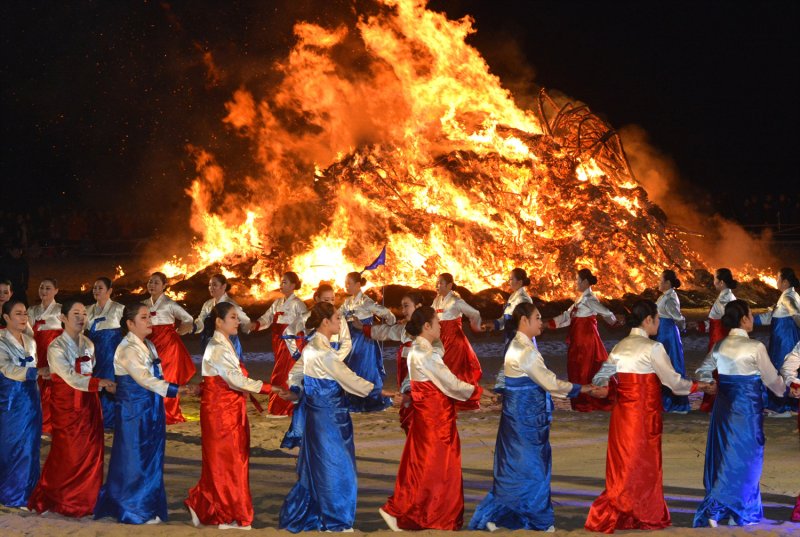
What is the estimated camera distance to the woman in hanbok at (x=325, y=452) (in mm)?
6812

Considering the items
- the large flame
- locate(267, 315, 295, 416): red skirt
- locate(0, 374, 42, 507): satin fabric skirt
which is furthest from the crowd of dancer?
the large flame

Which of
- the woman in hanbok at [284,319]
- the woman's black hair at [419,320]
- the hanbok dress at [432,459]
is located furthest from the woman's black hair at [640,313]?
the woman in hanbok at [284,319]

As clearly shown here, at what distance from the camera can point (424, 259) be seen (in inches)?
787

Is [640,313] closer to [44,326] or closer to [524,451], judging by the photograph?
[524,451]

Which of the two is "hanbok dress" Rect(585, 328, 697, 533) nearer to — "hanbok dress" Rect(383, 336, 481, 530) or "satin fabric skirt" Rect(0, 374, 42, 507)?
"hanbok dress" Rect(383, 336, 481, 530)

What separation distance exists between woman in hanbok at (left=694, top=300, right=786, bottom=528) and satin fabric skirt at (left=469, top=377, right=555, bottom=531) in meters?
1.16

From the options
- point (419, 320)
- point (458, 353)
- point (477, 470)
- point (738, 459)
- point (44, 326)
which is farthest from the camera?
point (458, 353)

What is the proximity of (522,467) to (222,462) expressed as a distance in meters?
2.15

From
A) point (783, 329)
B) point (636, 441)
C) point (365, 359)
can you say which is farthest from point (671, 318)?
point (636, 441)

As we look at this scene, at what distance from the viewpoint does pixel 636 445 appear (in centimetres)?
676

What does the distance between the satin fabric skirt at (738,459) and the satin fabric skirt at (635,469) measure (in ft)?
1.32

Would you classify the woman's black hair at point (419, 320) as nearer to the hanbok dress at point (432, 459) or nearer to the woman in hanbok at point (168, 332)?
the hanbok dress at point (432, 459)

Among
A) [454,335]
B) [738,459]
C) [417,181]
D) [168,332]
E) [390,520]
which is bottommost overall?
[390,520]

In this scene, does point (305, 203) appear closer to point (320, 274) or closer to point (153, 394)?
point (320, 274)
